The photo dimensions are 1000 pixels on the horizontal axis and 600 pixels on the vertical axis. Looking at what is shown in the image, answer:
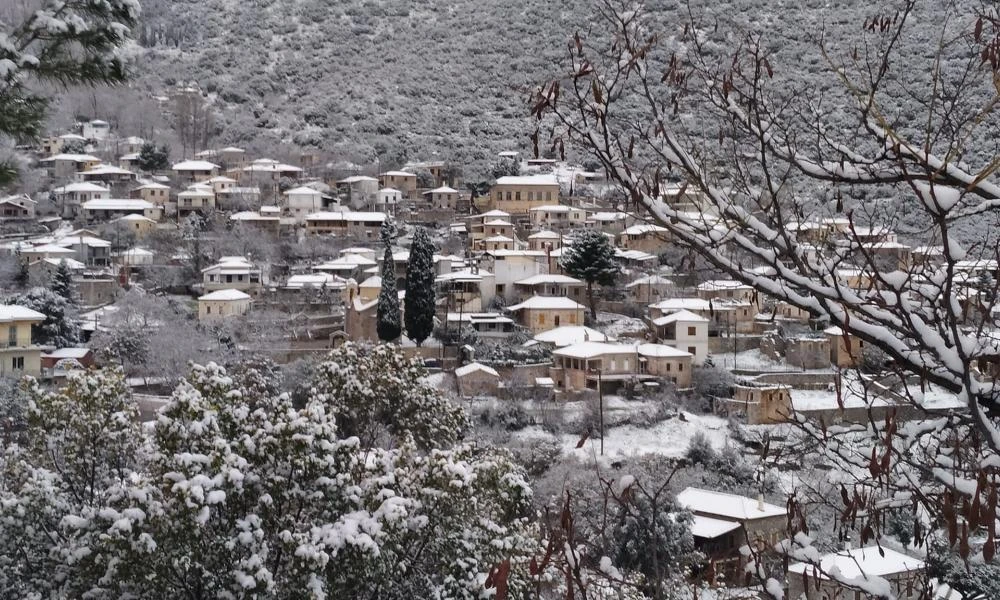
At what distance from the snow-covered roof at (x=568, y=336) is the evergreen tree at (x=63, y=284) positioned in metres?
11.8

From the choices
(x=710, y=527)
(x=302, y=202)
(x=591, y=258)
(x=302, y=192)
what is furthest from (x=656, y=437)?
(x=302, y=192)

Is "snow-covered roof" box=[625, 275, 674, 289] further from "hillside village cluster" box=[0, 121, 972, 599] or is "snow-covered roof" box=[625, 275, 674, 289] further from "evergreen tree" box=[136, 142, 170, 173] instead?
"evergreen tree" box=[136, 142, 170, 173]

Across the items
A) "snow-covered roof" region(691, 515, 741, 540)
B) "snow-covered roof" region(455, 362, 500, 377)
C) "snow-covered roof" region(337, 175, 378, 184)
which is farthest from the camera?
"snow-covered roof" region(337, 175, 378, 184)

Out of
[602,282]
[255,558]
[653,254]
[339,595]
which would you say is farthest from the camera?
[653,254]

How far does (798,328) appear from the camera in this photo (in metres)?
27.8

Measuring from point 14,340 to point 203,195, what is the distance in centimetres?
1586

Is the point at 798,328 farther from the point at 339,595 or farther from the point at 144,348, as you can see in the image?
the point at 339,595

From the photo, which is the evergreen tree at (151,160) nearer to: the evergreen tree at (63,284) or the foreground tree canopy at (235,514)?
the evergreen tree at (63,284)

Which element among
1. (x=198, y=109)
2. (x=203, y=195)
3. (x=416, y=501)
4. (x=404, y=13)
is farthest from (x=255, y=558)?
(x=404, y=13)

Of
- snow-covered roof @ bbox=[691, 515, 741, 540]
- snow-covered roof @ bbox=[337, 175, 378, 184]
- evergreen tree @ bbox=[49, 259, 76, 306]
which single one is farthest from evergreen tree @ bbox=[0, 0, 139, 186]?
snow-covered roof @ bbox=[337, 175, 378, 184]

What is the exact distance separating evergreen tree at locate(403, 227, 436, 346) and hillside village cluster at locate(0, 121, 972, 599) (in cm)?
50

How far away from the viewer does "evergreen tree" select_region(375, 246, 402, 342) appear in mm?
24234

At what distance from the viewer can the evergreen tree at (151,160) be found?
42.4 metres

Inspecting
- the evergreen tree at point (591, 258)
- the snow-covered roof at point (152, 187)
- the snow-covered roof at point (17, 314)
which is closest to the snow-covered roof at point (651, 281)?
the evergreen tree at point (591, 258)
